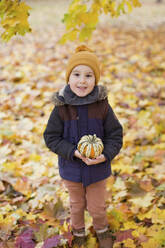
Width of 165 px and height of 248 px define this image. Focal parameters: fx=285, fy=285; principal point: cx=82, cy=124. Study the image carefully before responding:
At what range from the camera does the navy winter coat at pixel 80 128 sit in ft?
7.13

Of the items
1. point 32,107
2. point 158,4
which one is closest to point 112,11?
point 32,107

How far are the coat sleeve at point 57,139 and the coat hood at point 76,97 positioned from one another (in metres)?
0.08

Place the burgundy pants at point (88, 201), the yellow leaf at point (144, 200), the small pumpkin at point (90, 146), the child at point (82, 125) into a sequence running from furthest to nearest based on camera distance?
1. the yellow leaf at point (144, 200)
2. the burgundy pants at point (88, 201)
3. the child at point (82, 125)
4. the small pumpkin at point (90, 146)

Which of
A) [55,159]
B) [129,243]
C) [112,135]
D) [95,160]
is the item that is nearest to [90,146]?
[95,160]

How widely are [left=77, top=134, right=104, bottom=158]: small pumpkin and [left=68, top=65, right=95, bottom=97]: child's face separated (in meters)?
0.34

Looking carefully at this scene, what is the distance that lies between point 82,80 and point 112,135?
1.65ft

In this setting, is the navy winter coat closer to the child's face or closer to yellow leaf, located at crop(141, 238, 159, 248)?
the child's face

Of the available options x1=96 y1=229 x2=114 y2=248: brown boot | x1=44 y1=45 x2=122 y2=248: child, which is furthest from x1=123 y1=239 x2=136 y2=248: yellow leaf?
x1=44 y1=45 x2=122 y2=248: child

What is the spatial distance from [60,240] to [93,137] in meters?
0.97

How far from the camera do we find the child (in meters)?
2.13

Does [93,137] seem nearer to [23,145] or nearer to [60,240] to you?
Answer: [60,240]

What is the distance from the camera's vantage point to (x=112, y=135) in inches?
89.1

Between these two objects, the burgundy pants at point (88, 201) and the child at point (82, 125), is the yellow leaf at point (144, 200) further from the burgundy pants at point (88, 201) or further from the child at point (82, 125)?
the child at point (82, 125)

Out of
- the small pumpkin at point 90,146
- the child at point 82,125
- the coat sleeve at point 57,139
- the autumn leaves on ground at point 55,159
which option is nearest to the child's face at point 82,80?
the child at point 82,125
